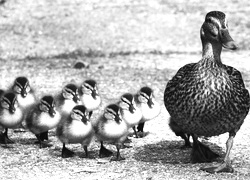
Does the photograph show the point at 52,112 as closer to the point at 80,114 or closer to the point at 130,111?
the point at 80,114

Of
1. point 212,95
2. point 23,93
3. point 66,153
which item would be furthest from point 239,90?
point 23,93

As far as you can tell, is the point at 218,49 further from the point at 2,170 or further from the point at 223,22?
the point at 2,170

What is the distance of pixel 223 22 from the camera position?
6.50 metres

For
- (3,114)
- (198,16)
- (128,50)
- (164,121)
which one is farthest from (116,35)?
(3,114)

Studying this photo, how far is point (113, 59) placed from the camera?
1262 centimetres

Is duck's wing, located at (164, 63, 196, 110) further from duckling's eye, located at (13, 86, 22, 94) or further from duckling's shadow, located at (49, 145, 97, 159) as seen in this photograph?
duckling's eye, located at (13, 86, 22, 94)

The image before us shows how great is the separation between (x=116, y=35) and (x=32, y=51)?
6.29 feet

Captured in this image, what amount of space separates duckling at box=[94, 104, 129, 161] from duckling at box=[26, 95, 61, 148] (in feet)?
1.91

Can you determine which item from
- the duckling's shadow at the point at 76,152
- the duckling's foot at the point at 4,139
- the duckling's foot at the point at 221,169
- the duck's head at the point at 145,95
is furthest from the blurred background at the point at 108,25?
the duckling's foot at the point at 221,169

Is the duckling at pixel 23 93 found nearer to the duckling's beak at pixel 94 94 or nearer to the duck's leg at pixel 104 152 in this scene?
the duckling's beak at pixel 94 94

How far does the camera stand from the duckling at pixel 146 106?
8109mm

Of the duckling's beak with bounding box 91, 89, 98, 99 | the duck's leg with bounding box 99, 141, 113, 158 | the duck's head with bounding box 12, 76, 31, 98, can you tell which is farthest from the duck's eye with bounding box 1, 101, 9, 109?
the duck's leg with bounding box 99, 141, 113, 158

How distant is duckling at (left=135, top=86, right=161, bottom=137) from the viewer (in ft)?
26.6

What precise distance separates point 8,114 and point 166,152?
5.84 feet
